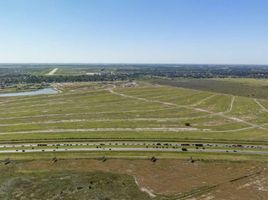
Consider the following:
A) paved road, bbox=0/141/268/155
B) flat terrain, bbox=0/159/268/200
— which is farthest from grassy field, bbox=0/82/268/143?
flat terrain, bbox=0/159/268/200

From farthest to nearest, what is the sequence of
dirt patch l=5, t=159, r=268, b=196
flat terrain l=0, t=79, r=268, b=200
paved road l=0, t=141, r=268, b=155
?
paved road l=0, t=141, r=268, b=155
dirt patch l=5, t=159, r=268, b=196
flat terrain l=0, t=79, r=268, b=200

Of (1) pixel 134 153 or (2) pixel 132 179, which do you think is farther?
(1) pixel 134 153

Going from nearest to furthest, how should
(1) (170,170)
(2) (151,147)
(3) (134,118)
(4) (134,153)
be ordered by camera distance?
1. (1) (170,170)
2. (4) (134,153)
3. (2) (151,147)
4. (3) (134,118)

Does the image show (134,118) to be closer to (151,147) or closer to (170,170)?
(151,147)

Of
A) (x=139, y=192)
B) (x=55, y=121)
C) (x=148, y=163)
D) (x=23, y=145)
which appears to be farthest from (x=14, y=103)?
(x=139, y=192)

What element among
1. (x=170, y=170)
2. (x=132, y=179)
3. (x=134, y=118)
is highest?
(x=170, y=170)

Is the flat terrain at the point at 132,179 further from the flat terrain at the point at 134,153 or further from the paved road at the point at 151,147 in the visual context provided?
the paved road at the point at 151,147

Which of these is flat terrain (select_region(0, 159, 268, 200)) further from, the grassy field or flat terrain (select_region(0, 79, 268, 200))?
the grassy field

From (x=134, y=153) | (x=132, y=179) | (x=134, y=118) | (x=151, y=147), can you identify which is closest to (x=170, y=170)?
(x=132, y=179)

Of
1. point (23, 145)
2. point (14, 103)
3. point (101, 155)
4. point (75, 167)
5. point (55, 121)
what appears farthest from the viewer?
point (14, 103)

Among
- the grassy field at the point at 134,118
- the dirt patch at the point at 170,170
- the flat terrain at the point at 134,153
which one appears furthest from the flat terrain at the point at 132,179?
the grassy field at the point at 134,118

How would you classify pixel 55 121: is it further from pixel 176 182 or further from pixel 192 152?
pixel 176 182
